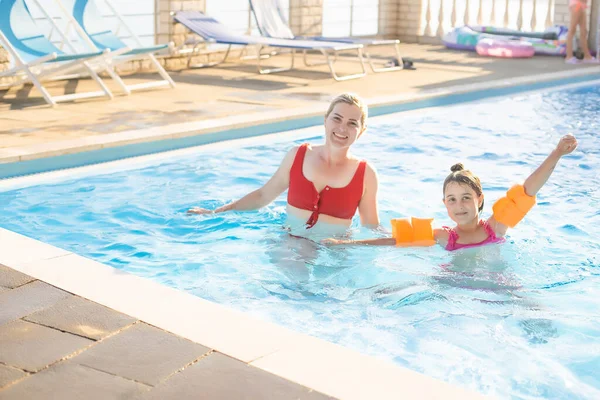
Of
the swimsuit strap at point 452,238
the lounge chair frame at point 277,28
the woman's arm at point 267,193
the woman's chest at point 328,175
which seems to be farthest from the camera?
the lounge chair frame at point 277,28

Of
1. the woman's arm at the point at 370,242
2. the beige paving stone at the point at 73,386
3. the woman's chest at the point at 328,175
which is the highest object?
the woman's chest at the point at 328,175

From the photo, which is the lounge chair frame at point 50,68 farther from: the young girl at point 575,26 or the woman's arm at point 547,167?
the young girl at point 575,26

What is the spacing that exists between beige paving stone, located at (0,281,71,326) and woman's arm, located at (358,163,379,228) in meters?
1.60

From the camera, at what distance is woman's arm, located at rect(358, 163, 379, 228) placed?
4.34m

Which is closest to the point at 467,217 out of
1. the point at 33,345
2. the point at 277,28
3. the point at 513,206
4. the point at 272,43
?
the point at 513,206

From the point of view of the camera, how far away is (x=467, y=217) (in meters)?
4.05

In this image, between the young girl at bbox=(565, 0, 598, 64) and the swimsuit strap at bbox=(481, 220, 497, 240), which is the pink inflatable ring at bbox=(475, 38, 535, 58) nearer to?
the young girl at bbox=(565, 0, 598, 64)

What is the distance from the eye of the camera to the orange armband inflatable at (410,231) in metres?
4.05

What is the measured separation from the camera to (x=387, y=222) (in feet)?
18.4

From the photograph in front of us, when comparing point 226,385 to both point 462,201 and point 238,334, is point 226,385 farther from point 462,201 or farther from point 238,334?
point 462,201

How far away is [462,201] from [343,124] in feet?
2.10

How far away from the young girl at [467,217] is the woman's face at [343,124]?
17.9 inches

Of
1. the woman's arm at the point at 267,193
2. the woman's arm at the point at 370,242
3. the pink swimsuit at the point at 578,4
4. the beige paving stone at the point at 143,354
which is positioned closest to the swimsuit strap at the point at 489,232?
the woman's arm at the point at 370,242

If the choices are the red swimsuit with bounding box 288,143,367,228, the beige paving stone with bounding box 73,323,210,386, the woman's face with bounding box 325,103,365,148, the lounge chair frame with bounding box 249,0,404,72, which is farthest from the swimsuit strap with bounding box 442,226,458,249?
the lounge chair frame with bounding box 249,0,404,72
